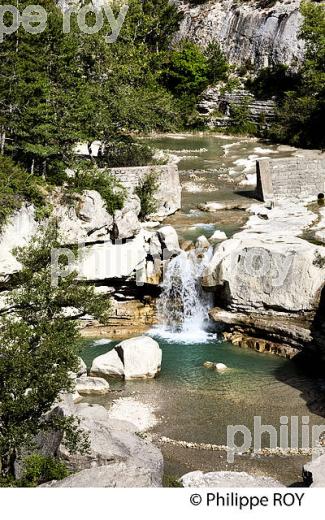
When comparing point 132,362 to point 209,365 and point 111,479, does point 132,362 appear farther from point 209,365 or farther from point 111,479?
point 111,479

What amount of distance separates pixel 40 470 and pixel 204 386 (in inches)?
291

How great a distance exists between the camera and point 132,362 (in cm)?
2145

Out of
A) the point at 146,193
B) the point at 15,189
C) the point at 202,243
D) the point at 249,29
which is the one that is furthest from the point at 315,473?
the point at 249,29

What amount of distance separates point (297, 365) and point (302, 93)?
98.5 ft

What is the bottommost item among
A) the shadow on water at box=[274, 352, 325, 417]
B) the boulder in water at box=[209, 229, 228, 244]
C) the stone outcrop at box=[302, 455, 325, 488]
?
the shadow on water at box=[274, 352, 325, 417]

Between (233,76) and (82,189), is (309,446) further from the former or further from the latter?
(233,76)

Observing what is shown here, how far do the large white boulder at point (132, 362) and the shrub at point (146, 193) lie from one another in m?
9.38

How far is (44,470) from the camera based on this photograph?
14578 mm

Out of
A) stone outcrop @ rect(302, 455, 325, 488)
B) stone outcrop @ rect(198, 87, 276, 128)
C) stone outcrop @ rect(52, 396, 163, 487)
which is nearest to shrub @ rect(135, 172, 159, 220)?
stone outcrop @ rect(52, 396, 163, 487)

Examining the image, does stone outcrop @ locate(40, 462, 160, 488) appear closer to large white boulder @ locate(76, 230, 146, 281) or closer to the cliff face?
large white boulder @ locate(76, 230, 146, 281)

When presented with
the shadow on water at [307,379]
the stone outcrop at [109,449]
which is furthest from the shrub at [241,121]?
the stone outcrop at [109,449]

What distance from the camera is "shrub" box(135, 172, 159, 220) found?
29.9 m

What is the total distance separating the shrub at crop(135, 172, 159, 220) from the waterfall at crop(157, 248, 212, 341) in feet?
14.6

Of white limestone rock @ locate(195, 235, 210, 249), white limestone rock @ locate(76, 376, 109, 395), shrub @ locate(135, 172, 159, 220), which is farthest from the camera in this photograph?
shrub @ locate(135, 172, 159, 220)
